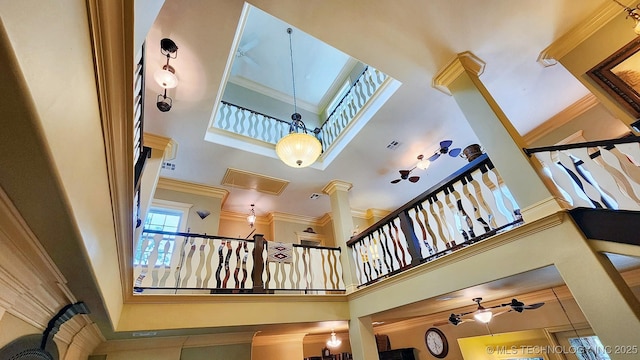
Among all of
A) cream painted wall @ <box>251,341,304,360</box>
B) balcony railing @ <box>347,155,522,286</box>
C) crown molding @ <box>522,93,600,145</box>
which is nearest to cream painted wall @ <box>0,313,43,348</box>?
balcony railing @ <box>347,155,522,286</box>

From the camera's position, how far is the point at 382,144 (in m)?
4.86

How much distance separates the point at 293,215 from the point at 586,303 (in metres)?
5.58

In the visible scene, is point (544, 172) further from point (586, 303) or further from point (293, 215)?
point (293, 215)

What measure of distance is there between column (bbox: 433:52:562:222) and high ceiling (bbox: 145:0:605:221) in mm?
193

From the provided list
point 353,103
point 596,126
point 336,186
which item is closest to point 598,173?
point 596,126

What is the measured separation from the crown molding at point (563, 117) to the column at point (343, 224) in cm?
310

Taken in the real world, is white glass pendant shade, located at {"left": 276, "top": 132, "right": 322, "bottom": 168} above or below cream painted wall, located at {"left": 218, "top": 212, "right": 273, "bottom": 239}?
below

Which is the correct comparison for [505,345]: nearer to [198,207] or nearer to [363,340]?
[363,340]

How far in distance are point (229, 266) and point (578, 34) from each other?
17.4ft

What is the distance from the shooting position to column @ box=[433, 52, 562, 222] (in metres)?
2.44

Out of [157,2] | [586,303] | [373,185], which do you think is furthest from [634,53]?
[157,2]

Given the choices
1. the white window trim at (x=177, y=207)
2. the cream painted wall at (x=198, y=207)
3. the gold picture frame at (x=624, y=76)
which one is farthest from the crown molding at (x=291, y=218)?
the gold picture frame at (x=624, y=76)

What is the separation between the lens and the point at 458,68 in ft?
11.3

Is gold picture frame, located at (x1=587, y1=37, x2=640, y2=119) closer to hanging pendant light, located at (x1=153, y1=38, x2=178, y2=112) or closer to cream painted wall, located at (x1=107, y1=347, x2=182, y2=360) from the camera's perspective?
hanging pendant light, located at (x1=153, y1=38, x2=178, y2=112)
